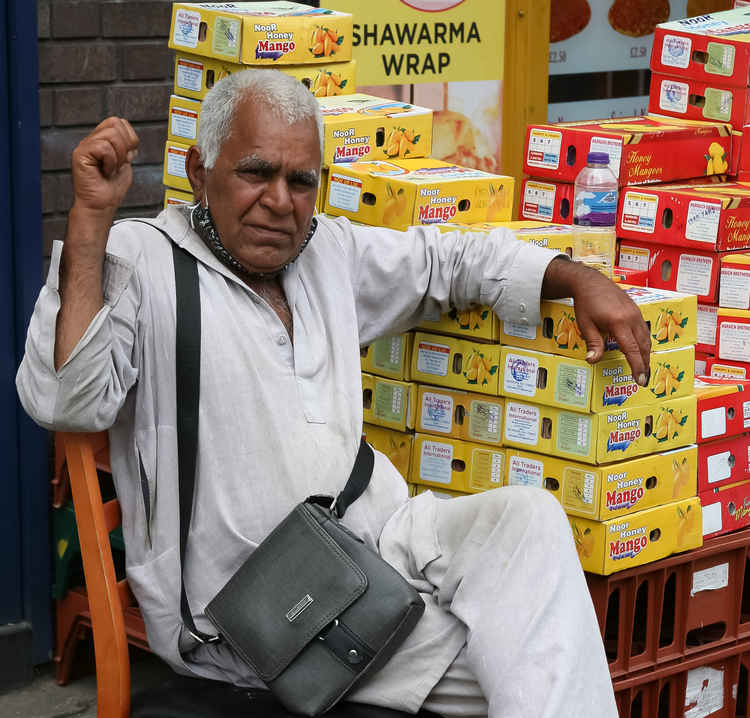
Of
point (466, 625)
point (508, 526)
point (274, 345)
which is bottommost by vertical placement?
point (466, 625)

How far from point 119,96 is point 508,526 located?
2201mm

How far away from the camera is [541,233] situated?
3479 millimetres

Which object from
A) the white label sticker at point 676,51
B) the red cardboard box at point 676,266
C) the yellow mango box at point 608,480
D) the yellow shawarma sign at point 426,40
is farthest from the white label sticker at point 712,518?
the yellow shawarma sign at point 426,40

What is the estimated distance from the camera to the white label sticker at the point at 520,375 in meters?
3.29

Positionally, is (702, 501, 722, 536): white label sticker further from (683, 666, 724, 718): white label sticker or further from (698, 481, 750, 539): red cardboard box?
(683, 666, 724, 718): white label sticker

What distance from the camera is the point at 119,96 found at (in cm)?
434

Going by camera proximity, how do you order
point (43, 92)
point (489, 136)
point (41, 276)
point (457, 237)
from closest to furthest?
point (457, 237) → point (41, 276) → point (43, 92) → point (489, 136)

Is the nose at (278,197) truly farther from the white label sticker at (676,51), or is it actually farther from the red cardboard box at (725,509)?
the white label sticker at (676,51)

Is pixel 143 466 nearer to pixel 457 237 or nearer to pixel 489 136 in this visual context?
pixel 457 237

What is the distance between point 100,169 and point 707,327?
219 cm

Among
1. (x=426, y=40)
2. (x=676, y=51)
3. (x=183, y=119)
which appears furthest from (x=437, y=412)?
(x=426, y=40)

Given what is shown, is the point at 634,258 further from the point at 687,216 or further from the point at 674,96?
the point at 674,96

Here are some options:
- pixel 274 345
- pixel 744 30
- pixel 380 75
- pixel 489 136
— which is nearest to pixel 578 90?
pixel 489 136

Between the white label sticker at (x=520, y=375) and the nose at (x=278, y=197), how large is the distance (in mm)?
700
